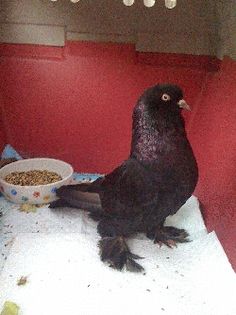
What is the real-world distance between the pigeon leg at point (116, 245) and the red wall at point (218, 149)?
0.31 meters

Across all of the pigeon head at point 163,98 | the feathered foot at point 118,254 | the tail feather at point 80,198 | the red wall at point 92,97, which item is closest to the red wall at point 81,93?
the red wall at point 92,97

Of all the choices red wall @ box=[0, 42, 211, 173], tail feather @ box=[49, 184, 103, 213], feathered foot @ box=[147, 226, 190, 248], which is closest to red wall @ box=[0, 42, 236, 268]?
red wall @ box=[0, 42, 211, 173]

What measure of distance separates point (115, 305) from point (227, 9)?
1.22 m

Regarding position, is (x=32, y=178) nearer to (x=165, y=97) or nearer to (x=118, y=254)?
(x=118, y=254)

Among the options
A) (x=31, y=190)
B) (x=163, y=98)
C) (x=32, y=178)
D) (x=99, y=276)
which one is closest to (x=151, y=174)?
(x=163, y=98)

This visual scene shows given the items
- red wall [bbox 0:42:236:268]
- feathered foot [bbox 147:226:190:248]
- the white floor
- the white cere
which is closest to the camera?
the white floor

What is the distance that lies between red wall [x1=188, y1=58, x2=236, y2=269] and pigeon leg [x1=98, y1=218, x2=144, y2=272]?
0.31 meters

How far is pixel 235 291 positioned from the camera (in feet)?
4.49

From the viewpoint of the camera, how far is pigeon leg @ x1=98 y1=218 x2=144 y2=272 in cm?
152

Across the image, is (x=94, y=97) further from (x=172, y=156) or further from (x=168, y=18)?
(x=172, y=156)

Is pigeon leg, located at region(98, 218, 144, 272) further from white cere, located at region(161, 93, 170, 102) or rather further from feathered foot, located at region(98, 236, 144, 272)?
white cere, located at region(161, 93, 170, 102)

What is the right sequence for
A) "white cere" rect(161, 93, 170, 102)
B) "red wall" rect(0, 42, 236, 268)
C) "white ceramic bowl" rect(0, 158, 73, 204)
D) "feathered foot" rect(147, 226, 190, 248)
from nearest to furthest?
"white cere" rect(161, 93, 170, 102) < "feathered foot" rect(147, 226, 190, 248) < "white ceramic bowl" rect(0, 158, 73, 204) < "red wall" rect(0, 42, 236, 268)

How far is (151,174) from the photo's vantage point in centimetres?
150

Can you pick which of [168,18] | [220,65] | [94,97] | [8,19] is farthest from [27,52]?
[220,65]
